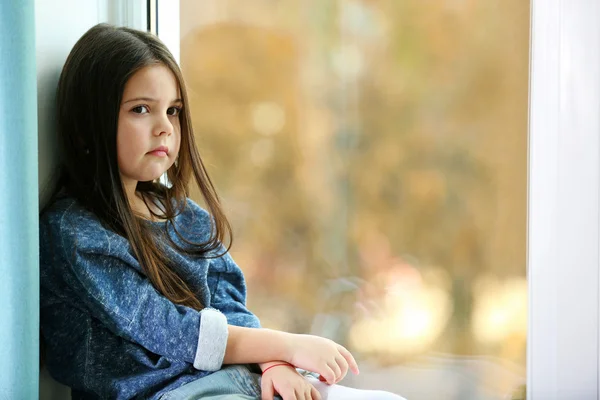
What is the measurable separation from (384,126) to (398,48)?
0.15m

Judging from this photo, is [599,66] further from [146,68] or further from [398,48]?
[146,68]

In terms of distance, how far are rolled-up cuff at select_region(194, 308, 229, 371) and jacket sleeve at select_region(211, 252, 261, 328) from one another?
14cm

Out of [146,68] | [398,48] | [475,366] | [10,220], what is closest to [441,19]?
[398,48]

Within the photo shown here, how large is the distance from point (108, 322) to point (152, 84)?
377 mm

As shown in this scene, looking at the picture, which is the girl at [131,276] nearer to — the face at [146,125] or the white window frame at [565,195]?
the face at [146,125]

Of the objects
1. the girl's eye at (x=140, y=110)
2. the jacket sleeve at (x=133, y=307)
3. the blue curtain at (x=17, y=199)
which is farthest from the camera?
the girl's eye at (x=140, y=110)

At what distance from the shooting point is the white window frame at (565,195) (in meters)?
1.08

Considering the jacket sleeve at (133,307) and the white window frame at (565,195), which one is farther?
the white window frame at (565,195)

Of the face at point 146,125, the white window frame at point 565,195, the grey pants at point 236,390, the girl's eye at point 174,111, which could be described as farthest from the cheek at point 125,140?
the white window frame at point 565,195

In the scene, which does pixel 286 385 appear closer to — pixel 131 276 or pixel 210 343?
pixel 210 343

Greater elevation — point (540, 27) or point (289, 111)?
point (540, 27)

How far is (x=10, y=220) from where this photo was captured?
2.74 ft

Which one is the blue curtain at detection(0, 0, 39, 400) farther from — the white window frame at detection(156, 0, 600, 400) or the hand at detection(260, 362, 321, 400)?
the white window frame at detection(156, 0, 600, 400)

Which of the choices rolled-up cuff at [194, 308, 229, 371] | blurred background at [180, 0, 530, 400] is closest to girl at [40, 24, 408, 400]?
rolled-up cuff at [194, 308, 229, 371]
